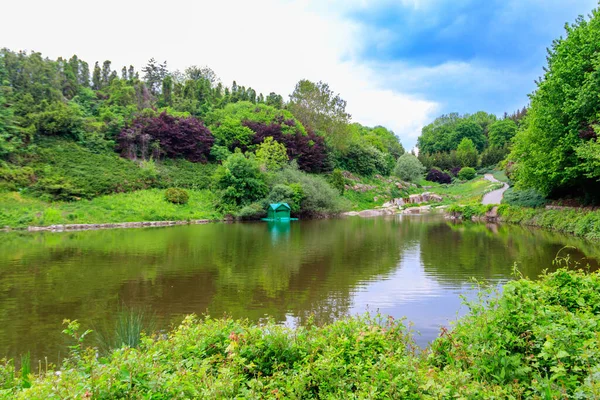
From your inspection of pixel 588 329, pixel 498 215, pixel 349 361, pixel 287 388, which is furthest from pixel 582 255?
pixel 498 215

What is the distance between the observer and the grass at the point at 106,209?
2600cm

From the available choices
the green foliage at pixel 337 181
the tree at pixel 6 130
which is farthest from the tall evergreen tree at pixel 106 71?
the green foliage at pixel 337 181

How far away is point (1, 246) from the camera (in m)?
17.8

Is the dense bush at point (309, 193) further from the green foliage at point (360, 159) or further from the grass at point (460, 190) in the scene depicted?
the grass at point (460, 190)

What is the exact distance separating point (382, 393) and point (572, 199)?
26.9 metres

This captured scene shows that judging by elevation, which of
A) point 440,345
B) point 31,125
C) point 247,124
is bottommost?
point 440,345

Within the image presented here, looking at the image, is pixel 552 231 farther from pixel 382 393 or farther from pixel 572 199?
pixel 382 393

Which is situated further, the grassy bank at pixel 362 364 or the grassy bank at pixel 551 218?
the grassy bank at pixel 551 218

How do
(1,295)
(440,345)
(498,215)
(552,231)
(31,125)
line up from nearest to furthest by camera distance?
(440,345) → (1,295) → (552,231) → (498,215) → (31,125)

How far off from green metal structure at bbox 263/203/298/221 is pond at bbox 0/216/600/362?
14956 millimetres

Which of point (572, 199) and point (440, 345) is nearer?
point (440, 345)

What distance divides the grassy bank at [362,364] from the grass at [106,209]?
84.0 ft

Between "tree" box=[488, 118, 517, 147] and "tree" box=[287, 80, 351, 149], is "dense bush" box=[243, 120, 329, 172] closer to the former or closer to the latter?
"tree" box=[287, 80, 351, 149]

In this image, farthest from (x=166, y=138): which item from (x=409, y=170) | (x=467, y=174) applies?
(x=467, y=174)
